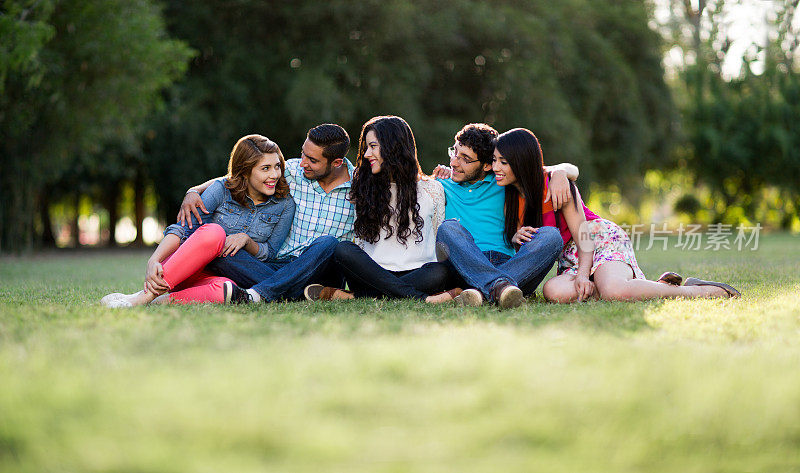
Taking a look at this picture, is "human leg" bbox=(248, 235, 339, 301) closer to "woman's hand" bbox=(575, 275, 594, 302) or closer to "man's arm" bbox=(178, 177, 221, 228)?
"man's arm" bbox=(178, 177, 221, 228)

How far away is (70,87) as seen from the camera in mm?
13656

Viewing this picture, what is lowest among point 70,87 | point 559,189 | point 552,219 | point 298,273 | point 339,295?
point 339,295

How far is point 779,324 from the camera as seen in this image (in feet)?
12.9

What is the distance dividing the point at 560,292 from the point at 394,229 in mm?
1239

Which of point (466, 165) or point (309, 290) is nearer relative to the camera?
point (309, 290)

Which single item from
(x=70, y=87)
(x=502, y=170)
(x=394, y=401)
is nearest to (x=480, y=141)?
(x=502, y=170)

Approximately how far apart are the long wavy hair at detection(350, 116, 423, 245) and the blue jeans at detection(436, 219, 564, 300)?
0.89 ft

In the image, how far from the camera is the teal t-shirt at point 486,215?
5406 millimetres

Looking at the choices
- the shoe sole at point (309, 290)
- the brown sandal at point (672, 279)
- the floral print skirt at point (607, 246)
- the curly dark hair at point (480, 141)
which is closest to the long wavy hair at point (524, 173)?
the curly dark hair at point (480, 141)

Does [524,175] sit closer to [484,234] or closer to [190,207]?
[484,234]

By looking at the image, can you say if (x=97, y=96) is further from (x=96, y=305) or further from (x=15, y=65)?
(x=96, y=305)

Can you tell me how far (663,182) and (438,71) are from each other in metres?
18.3

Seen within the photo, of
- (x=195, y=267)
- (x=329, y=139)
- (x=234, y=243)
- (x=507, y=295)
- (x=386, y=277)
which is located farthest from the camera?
(x=329, y=139)

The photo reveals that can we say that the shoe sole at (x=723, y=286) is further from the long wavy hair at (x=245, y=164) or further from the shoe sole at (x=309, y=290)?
the long wavy hair at (x=245, y=164)
